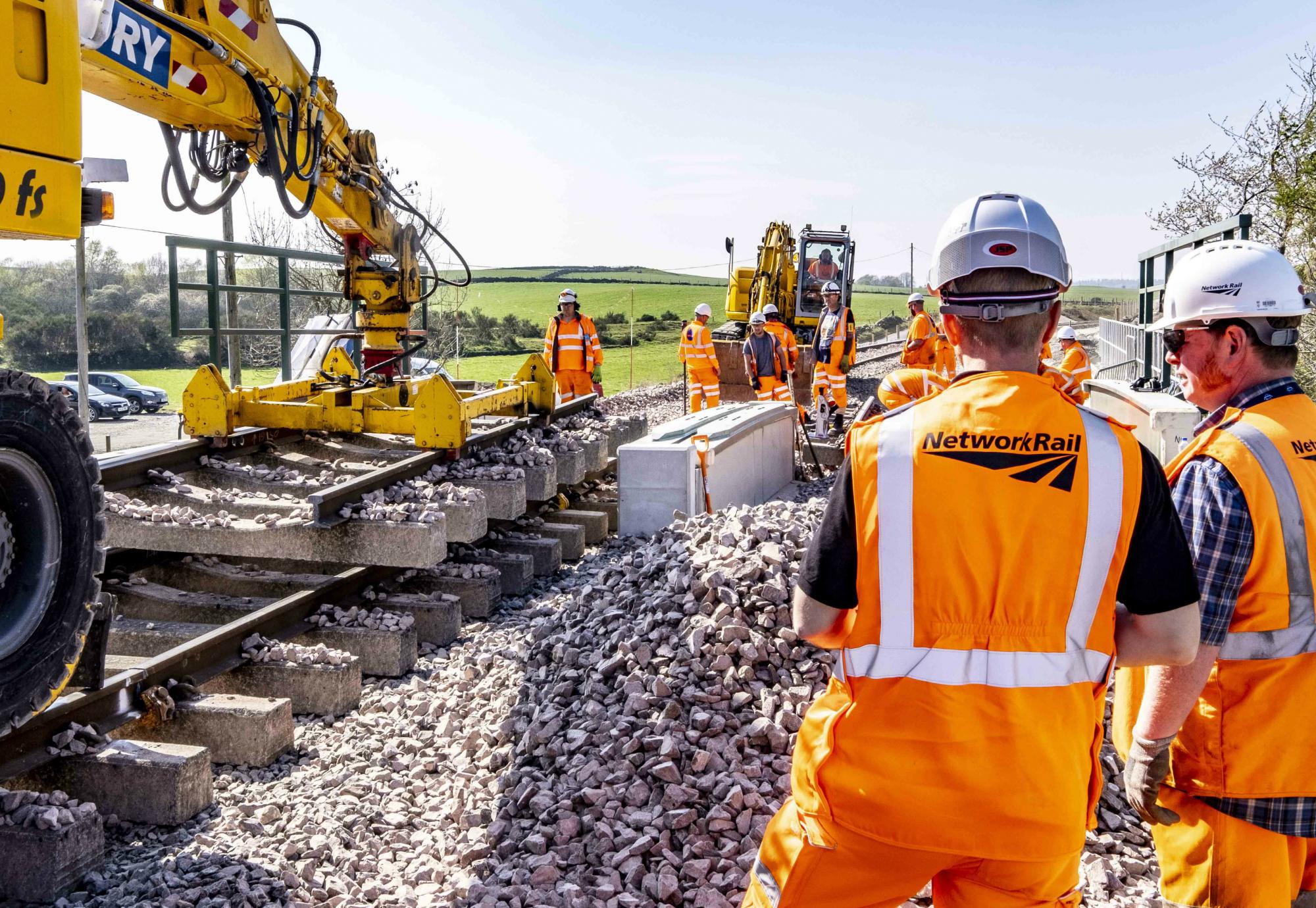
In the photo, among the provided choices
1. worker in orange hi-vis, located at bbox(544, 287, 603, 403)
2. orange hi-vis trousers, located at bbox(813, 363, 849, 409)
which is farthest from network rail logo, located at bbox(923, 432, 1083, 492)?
orange hi-vis trousers, located at bbox(813, 363, 849, 409)

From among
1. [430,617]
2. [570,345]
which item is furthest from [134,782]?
[570,345]

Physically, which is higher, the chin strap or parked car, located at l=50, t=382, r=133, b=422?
the chin strap

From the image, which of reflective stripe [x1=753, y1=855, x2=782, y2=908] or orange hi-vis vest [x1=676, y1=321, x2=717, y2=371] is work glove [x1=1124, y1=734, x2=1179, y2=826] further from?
orange hi-vis vest [x1=676, y1=321, x2=717, y2=371]

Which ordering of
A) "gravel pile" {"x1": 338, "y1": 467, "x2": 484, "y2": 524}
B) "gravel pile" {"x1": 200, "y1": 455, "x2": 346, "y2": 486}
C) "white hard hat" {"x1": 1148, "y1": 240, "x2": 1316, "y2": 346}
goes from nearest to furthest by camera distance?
1. "white hard hat" {"x1": 1148, "y1": 240, "x2": 1316, "y2": 346}
2. "gravel pile" {"x1": 338, "y1": 467, "x2": 484, "y2": 524}
3. "gravel pile" {"x1": 200, "y1": 455, "x2": 346, "y2": 486}

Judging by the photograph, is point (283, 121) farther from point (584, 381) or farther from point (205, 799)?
point (584, 381)

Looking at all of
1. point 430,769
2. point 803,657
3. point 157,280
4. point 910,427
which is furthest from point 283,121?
point 157,280

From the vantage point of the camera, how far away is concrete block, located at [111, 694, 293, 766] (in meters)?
4.80

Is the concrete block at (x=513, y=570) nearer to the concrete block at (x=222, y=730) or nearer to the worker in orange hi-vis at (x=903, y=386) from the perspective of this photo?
the concrete block at (x=222, y=730)

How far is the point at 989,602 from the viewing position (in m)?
1.89

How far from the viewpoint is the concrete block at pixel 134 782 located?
13.7 feet

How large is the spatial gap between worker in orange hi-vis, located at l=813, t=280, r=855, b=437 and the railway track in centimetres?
647

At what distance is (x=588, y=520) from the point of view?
9328 mm

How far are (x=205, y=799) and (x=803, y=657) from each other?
8.91 feet

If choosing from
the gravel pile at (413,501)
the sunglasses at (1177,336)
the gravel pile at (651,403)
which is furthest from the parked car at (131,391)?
the sunglasses at (1177,336)
